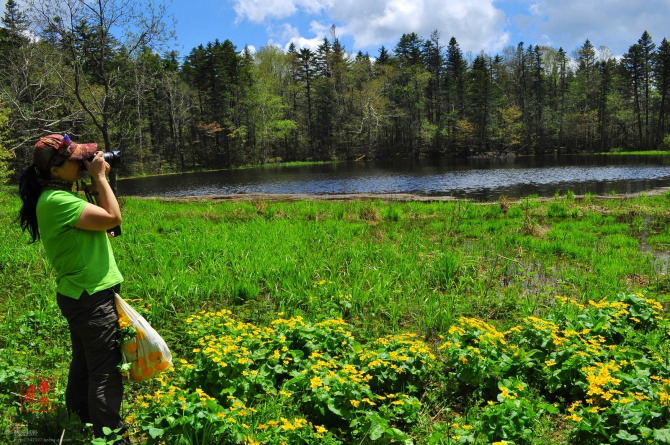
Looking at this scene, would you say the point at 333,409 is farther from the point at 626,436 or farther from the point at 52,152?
the point at 52,152

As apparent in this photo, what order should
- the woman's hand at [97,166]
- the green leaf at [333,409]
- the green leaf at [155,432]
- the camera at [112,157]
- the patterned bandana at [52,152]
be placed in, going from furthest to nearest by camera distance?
1. the camera at [112,157]
2. the green leaf at [333,409]
3. the woman's hand at [97,166]
4. the patterned bandana at [52,152]
5. the green leaf at [155,432]

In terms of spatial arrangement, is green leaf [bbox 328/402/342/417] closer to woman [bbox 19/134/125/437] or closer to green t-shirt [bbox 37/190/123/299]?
woman [bbox 19/134/125/437]

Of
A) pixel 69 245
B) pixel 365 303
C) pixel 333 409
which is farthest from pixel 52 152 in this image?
pixel 365 303

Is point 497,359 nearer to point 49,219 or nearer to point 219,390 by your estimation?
point 219,390

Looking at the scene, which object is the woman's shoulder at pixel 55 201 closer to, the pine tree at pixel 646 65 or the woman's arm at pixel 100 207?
the woman's arm at pixel 100 207

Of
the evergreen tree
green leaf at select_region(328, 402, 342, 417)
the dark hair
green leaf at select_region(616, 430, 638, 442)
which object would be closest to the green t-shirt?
the dark hair

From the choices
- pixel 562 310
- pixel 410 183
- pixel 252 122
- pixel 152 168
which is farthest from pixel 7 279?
pixel 252 122

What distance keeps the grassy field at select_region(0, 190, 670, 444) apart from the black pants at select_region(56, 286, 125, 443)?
25 cm

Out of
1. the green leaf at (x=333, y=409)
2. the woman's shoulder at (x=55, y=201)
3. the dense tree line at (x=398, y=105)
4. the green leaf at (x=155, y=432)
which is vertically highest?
the dense tree line at (x=398, y=105)

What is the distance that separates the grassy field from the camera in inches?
120

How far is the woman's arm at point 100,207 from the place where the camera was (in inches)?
102

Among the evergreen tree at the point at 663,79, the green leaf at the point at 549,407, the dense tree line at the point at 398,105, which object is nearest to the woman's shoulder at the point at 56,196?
the green leaf at the point at 549,407

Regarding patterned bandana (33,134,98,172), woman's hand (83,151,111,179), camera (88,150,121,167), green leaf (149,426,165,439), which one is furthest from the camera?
camera (88,150,121,167)

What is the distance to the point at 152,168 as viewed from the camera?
47594mm
